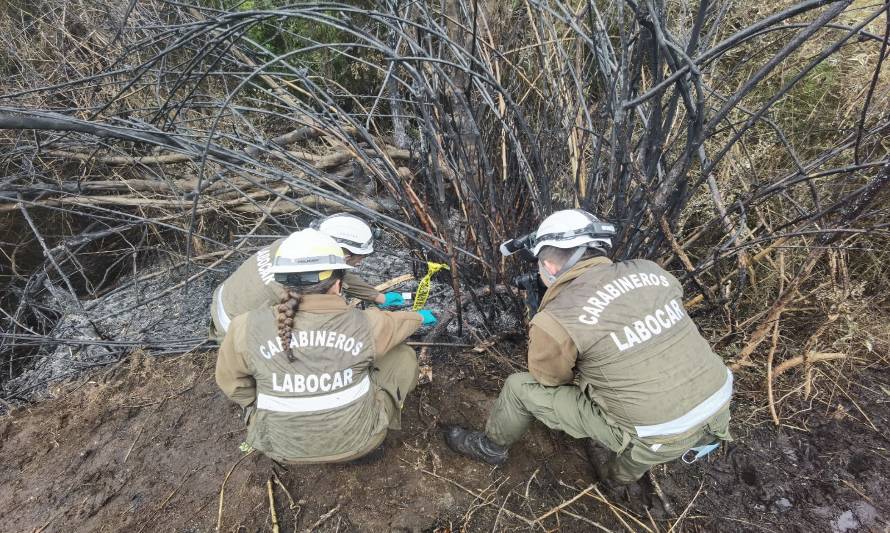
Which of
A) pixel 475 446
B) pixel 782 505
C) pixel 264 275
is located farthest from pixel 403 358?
pixel 782 505

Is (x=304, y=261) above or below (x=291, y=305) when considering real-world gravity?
above

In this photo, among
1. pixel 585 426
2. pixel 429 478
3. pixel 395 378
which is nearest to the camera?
pixel 585 426

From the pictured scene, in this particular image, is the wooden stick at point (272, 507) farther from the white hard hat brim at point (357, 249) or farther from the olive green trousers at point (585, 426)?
the white hard hat brim at point (357, 249)

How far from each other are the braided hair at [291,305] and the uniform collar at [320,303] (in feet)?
0.07

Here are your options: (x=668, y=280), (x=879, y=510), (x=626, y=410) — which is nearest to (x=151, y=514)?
(x=626, y=410)

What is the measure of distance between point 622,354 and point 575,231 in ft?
1.91

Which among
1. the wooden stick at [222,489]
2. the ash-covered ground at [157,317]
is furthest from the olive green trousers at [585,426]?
the wooden stick at [222,489]

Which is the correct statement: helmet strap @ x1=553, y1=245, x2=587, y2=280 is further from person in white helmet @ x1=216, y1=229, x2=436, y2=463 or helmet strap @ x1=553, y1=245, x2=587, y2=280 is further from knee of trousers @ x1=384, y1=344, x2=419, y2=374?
knee of trousers @ x1=384, y1=344, x2=419, y2=374

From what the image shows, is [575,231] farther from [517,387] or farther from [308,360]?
[308,360]

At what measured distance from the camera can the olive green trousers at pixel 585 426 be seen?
1.87 m

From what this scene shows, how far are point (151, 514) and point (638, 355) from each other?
2.71 m

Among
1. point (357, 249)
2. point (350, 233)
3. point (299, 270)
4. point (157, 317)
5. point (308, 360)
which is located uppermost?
point (299, 270)

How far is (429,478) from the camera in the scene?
2336 mm

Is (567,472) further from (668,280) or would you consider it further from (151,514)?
(151,514)
